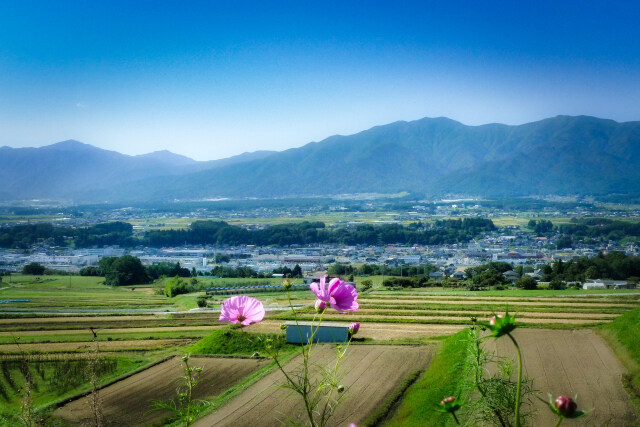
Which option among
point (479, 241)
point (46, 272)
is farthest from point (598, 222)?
point (46, 272)

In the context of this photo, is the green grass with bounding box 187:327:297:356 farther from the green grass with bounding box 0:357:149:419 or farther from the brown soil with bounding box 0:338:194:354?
the brown soil with bounding box 0:338:194:354

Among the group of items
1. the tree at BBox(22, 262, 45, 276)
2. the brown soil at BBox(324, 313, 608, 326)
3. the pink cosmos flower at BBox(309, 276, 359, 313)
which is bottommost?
the tree at BBox(22, 262, 45, 276)

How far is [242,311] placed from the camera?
90.1 inches

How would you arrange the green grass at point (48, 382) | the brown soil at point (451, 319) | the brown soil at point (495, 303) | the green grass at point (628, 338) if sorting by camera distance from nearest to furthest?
the green grass at point (628, 338)
the green grass at point (48, 382)
the brown soil at point (451, 319)
the brown soil at point (495, 303)

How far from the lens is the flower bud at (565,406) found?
5.69ft

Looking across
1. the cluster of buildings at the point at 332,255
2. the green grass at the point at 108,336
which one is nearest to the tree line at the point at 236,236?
the cluster of buildings at the point at 332,255

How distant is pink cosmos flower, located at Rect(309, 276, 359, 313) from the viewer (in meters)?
2.22

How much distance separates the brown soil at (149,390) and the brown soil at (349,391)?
63.6 inches

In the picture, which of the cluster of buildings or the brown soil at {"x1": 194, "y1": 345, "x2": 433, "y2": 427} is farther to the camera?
the cluster of buildings

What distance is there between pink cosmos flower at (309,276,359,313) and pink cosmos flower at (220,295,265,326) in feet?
0.85

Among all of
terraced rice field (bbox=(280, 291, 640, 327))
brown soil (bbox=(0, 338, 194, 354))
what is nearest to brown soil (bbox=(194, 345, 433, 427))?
terraced rice field (bbox=(280, 291, 640, 327))

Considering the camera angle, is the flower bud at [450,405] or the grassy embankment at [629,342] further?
the grassy embankment at [629,342]

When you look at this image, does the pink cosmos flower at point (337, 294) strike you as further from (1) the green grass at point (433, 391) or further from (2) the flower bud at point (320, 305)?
(1) the green grass at point (433, 391)

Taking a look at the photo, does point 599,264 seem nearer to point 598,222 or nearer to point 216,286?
point 216,286
